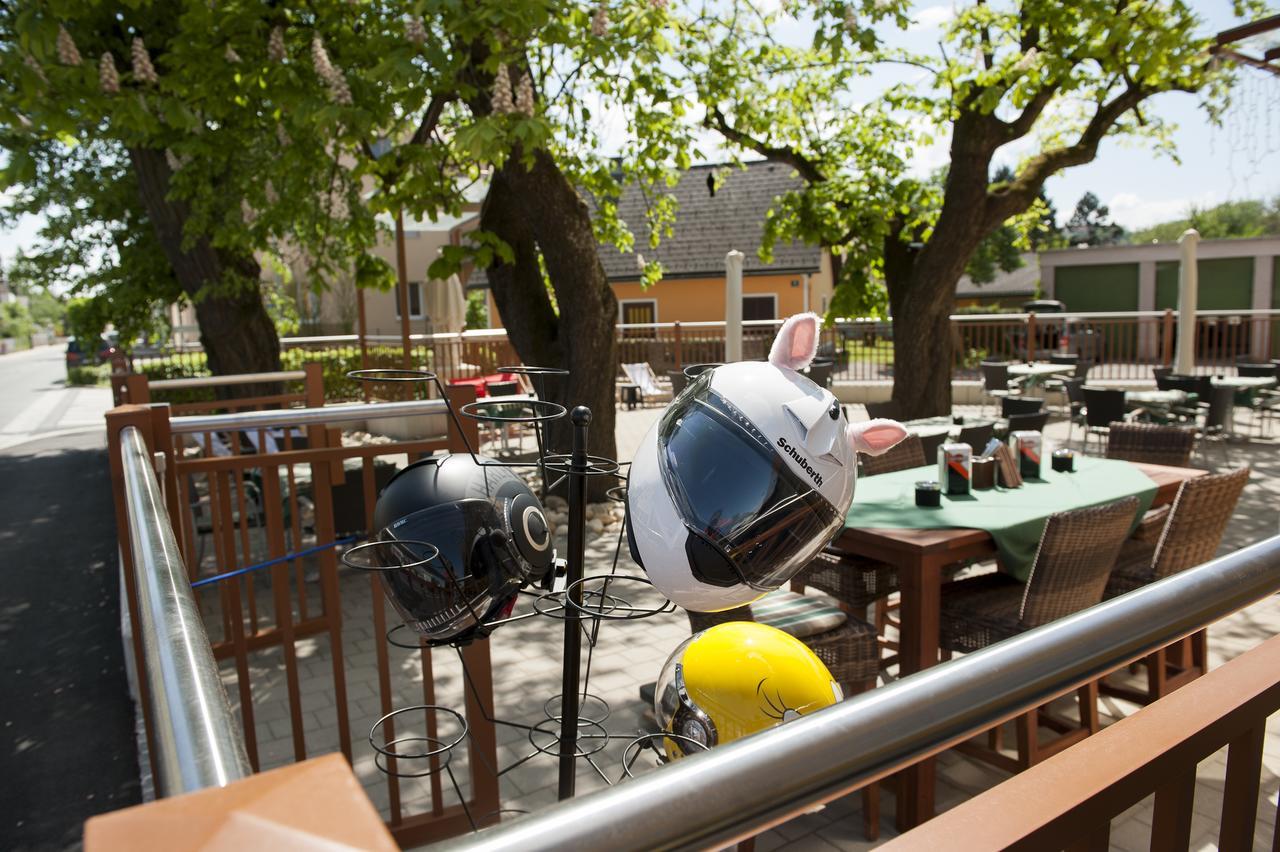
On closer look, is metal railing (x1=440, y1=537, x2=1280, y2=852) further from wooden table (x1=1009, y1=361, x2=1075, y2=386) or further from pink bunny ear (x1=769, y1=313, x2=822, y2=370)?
wooden table (x1=1009, y1=361, x2=1075, y2=386)

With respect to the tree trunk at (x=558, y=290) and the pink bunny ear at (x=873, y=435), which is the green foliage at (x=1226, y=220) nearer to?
the tree trunk at (x=558, y=290)

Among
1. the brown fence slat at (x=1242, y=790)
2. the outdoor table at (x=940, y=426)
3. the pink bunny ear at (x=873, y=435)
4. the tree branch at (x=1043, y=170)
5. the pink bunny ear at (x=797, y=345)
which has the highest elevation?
the tree branch at (x=1043, y=170)

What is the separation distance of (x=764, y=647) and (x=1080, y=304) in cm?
3811

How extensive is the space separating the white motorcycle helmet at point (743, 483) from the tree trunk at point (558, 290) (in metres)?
6.33

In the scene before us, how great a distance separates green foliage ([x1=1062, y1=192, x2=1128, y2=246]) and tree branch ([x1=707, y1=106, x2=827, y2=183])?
110 m

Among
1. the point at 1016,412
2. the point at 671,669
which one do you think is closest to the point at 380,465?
the point at 671,669

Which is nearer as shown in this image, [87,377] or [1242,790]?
[1242,790]

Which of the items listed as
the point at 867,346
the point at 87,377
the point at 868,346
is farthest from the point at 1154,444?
the point at 87,377

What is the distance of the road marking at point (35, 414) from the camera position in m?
18.6

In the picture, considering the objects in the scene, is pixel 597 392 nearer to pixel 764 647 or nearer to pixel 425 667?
pixel 425 667

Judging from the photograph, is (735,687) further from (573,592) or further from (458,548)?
(458,548)

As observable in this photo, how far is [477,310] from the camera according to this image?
1143 inches

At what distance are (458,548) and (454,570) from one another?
44 millimetres

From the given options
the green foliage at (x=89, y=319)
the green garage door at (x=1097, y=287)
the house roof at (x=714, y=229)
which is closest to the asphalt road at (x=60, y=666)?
the green foliage at (x=89, y=319)
